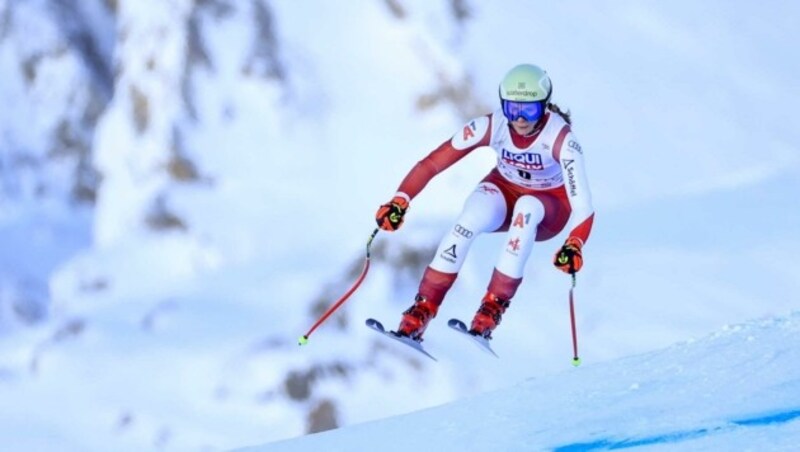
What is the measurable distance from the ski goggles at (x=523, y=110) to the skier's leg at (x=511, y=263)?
503mm

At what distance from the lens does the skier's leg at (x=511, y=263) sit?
7305 mm

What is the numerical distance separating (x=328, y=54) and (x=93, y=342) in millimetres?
4122

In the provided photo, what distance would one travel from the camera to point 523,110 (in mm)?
7070

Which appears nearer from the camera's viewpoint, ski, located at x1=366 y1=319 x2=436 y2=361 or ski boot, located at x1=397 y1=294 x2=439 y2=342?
ski, located at x1=366 y1=319 x2=436 y2=361

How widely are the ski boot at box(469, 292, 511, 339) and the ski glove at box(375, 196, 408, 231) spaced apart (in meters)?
0.63

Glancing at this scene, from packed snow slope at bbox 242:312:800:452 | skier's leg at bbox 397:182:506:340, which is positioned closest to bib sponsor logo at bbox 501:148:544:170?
skier's leg at bbox 397:182:506:340

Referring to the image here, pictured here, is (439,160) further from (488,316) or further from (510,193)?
(488,316)

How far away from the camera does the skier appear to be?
7051 mm

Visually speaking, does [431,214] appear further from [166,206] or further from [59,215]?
[59,215]

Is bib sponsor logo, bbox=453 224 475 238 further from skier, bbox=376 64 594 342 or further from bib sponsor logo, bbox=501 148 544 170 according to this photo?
bib sponsor logo, bbox=501 148 544 170

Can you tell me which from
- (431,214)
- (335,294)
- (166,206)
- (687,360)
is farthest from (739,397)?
(166,206)

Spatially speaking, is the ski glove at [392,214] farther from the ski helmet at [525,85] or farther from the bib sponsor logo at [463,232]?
the ski helmet at [525,85]

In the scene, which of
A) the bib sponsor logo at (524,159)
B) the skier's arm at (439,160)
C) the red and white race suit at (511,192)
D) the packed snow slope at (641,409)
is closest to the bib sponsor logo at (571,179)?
the red and white race suit at (511,192)

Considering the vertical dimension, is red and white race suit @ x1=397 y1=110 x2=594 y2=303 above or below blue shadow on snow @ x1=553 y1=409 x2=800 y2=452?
above
